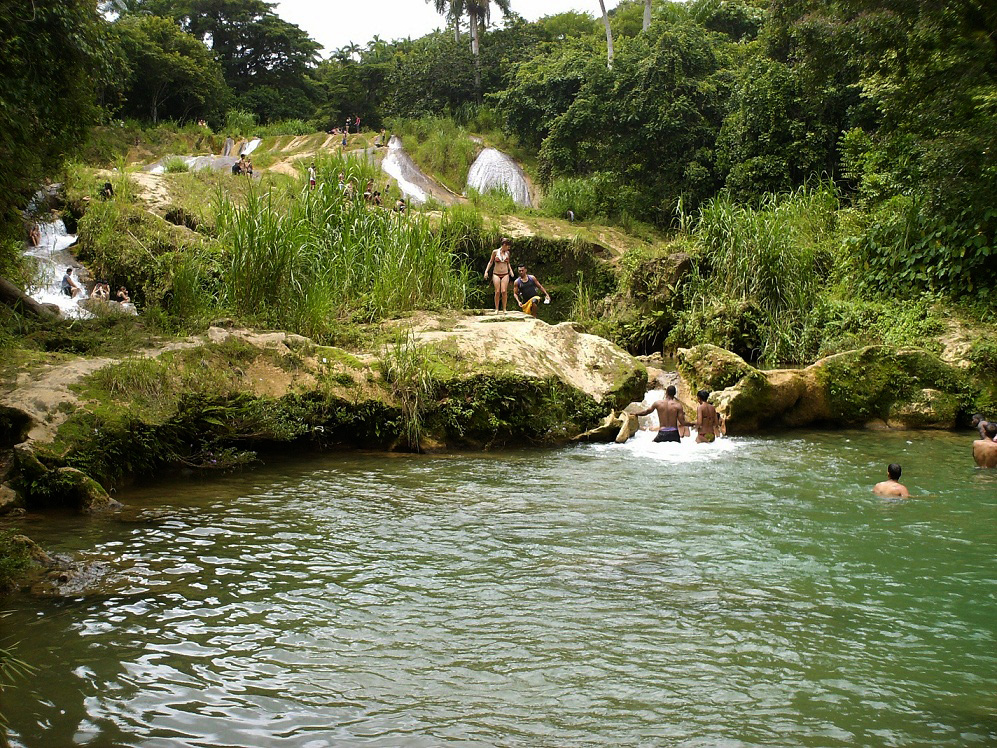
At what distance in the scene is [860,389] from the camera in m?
12.8

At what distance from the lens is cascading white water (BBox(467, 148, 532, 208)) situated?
31684mm

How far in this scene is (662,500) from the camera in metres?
8.04

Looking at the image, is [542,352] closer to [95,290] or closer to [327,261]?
[327,261]

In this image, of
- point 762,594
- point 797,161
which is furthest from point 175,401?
point 797,161

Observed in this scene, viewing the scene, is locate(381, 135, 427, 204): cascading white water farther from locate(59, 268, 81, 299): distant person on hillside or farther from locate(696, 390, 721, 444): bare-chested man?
locate(696, 390, 721, 444): bare-chested man

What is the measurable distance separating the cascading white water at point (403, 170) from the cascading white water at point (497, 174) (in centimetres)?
231

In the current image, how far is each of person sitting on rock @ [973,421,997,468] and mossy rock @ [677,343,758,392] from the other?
3658mm

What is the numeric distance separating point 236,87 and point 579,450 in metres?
43.1

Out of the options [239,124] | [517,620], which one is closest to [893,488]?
[517,620]

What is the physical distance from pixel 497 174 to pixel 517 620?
29.2 m

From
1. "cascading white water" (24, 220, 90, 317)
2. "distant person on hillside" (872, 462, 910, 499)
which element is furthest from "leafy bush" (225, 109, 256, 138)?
"distant person on hillside" (872, 462, 910, 499)

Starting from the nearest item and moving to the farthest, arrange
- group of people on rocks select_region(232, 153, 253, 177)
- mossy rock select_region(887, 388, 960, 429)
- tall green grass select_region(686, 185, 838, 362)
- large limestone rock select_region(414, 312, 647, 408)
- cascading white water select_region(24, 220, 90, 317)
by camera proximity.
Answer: large limestone rock select_region(414, 312, 647, 408)
mossy rock select_region(887, 388, 960, 429)
cascading white water select_region(24, 220, 90, 317)
tall green grass select_region(686, 185, 838, 362)
group of people on rocks select_region(232, 153, 253, 177)

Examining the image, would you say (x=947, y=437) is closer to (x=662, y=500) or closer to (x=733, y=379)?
(x=733, y=379)

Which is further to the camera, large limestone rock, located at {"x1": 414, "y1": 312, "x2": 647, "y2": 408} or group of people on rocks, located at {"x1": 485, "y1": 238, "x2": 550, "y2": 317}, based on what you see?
group of people on rocks, located at {"x1": 485, "y1": 238, "x2": 550, "y2": 317}
